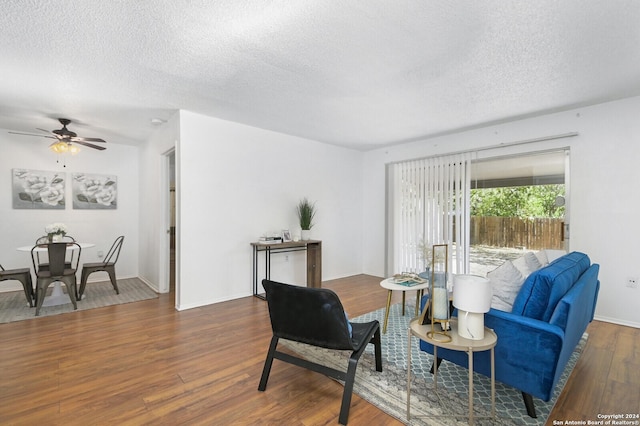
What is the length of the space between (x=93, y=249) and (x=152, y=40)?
4.73 meters

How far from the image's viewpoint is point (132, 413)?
1884mm

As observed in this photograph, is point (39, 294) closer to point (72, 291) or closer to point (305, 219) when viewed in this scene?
point (72, 291)

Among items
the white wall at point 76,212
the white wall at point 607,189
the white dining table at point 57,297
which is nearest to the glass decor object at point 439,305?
the white wall at point 607,189

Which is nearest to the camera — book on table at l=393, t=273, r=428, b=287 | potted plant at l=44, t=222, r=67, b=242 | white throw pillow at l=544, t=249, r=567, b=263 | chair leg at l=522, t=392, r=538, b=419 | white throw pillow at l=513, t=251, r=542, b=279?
chair leg at l=522, t=392, r=538, b=419

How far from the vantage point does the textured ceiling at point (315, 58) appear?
1919mm

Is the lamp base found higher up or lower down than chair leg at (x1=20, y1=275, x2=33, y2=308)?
higher up

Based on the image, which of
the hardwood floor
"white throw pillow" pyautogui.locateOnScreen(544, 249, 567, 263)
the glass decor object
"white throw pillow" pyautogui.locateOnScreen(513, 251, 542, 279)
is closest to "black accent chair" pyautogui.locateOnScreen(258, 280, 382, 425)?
the hardwood floor

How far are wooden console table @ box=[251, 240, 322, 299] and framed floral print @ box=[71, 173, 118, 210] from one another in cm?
320

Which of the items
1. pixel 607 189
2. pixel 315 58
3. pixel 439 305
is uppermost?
pixel 315 58

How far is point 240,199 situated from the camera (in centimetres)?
A: 445

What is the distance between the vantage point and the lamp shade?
170 centimetres

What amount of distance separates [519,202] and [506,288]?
2.73 metres

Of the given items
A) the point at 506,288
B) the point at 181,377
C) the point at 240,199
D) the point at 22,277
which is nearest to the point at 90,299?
the point at 22,277

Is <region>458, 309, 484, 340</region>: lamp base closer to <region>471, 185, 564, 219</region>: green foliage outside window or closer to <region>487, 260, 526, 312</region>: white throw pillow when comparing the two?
<region>487, 260, 526, 312</region>: white throw pillow
